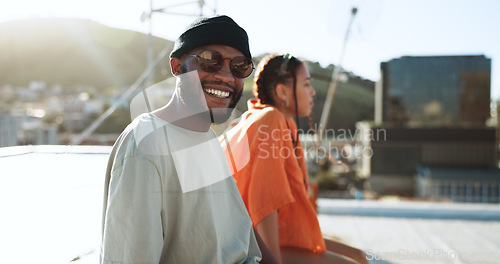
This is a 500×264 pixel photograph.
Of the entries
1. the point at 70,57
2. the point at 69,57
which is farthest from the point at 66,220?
the point at 70,57

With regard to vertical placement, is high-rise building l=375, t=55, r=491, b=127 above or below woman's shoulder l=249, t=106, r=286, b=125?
above

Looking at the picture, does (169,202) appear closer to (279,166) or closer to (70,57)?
(279,166)

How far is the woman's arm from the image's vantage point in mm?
1372

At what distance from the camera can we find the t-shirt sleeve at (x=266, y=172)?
1.41m

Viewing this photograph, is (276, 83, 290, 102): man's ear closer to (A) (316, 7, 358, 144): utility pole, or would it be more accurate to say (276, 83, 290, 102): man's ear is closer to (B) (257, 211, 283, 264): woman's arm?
(B) (257, 211, 283, 264): woman's arm

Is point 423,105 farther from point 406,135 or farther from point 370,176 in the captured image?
point 370,176

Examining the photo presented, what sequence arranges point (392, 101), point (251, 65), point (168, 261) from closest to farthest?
1. point (168, 261)
2. point (251, 65)
3. point (392, 101)

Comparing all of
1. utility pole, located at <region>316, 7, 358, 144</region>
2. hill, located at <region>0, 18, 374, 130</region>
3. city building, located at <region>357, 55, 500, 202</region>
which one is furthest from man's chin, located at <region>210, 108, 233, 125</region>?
hill, located at <region>0, 18, 374, 130</region>

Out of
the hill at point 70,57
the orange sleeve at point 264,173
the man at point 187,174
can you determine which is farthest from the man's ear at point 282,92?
the hill at point 70,57

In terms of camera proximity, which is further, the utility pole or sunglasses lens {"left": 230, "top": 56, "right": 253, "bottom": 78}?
the utility pole

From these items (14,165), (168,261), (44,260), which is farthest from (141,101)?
(14,165)

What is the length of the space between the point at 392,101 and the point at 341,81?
158 ft

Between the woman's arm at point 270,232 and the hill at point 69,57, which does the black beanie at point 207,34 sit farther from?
the hill at point 69,57

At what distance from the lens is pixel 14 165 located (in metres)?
2.01
